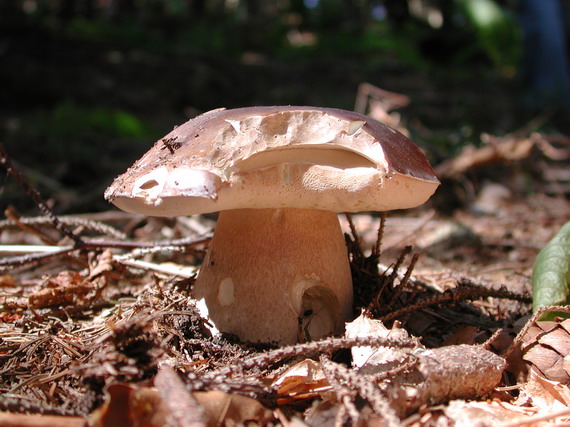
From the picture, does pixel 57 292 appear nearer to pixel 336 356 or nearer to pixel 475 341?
pixel 336 356

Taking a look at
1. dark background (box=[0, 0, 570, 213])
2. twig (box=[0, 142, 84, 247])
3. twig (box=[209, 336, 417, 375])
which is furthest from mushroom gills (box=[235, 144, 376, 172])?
dark background (box=[0, 0, 570, 213])

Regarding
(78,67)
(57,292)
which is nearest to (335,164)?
(57,292)

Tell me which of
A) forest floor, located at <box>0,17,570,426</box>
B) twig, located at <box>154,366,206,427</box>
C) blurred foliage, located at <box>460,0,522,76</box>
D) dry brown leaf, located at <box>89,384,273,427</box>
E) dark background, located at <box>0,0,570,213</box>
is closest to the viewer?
twig, located at <box>154,366,206,427</box>

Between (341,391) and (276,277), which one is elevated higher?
(276,277)

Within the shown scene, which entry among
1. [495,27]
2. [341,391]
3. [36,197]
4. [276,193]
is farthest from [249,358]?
[495,27]

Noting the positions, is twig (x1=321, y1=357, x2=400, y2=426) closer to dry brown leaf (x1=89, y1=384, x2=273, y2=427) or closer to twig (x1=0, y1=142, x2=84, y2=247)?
dry brown leaf (x1=89, y1=384, x2=273, y2=427)

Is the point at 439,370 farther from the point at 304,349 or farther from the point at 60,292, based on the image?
the point at 60,292

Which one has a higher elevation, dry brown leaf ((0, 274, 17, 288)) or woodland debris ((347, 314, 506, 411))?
woodland debris ((347, 314, 506, 411))
